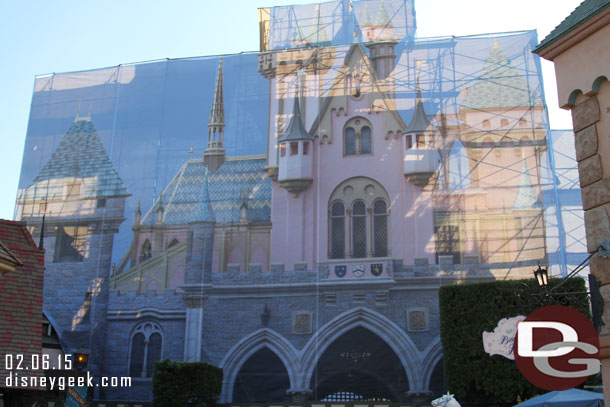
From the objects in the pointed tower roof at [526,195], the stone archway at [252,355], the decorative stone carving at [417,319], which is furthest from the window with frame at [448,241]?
the stone archway at [252,355]

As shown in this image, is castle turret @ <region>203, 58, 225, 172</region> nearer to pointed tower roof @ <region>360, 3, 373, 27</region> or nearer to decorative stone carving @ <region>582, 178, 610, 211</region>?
pointed tower roof @ <region>360, 3, 373, 27</region>

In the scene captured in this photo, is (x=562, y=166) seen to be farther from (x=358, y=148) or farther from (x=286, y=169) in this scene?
(x=286, y=169)

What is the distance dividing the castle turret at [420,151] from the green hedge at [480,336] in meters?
5.06

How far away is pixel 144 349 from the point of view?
2289cm

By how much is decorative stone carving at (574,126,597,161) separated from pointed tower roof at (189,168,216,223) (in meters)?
17.0

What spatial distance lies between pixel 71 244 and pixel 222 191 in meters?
5.56

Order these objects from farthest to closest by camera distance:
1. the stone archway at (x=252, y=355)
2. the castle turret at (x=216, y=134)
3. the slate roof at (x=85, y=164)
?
the slate roof at (x=85, y=164) → the castle turret at (x=216, y=134) → the stone archway at (x=252, y=355)

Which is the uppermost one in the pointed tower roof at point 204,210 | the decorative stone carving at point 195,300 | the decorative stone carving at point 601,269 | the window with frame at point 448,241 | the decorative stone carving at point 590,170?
the pointed tower roof at point 204,210

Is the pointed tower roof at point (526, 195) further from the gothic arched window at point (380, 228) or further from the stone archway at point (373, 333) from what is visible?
Answer: the stone archway at point (373, 333)

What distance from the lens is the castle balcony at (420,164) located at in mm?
22453

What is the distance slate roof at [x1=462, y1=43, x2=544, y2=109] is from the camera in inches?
909

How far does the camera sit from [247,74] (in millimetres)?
25375

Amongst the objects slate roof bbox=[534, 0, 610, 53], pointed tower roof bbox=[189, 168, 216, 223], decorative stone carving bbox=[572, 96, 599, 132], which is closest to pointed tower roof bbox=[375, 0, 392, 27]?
pointed tower roof bbox=[189, 168, 216, 223]

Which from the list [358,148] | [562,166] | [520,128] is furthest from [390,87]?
[562,166]
